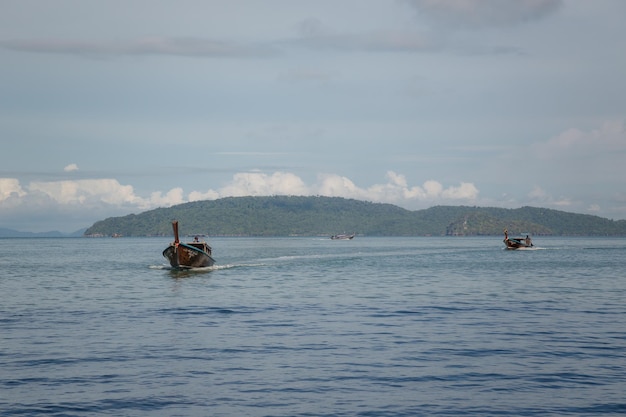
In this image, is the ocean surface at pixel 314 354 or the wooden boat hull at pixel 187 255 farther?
the wooden boat hull at pixel 187 255

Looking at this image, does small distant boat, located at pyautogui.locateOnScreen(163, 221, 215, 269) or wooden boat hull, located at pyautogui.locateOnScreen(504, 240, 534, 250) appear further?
wooden boat hull, located at pyautogui.locateOnScreen(504, 240, 534, 250)

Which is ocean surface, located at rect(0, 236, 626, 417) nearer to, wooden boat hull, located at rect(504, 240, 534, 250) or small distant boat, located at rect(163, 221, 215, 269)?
small distant boat, located at rect(163, 221, 215, 269)

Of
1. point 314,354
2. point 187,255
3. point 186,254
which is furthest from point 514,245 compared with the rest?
point 314,354

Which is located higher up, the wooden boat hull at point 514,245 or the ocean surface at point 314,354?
the wooden boat hull at point 514,245

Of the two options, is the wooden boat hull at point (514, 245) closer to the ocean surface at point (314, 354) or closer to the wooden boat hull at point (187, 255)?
the wooden boat hull at point (187, 255)

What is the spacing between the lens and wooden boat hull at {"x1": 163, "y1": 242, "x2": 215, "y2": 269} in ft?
303

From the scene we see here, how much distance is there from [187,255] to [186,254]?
297 millimetres

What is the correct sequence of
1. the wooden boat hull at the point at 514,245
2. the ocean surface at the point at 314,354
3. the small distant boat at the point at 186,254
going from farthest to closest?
the wooden boat hull at the point at 514,245 → the small distant boat at the point at 186,254 → the ocean surface at the point at 314,354

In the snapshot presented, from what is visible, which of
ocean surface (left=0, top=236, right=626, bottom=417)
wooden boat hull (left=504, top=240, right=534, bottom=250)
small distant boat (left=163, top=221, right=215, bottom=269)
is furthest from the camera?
wooden boat hull (left=504, top=240, right=534, bottom=250)

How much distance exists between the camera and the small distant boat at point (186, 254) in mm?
92438

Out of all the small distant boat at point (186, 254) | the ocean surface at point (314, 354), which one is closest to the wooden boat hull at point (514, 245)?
the small distant boat at point (186, 254)

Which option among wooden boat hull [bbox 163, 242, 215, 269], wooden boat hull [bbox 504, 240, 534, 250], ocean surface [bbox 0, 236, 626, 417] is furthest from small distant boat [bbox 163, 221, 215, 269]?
wooden boat hull [bbox 504, 240, 534, 250]

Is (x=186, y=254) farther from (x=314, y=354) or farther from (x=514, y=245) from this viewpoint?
(x=514, y=245)

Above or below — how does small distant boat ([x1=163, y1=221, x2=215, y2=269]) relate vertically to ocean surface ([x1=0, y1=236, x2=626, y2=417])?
above
